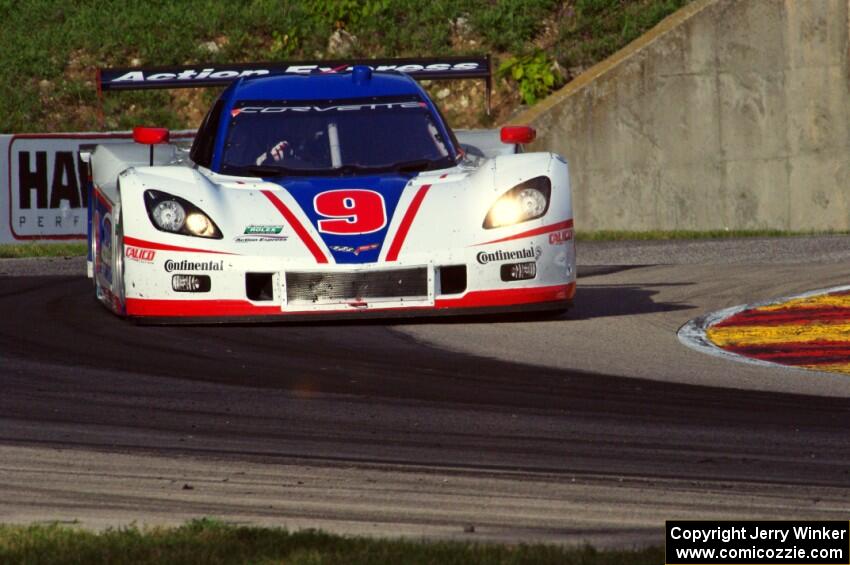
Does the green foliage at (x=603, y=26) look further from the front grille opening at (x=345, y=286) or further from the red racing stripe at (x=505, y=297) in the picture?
the front grille opening at (x=345, y=286)

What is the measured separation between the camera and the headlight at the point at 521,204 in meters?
9.43

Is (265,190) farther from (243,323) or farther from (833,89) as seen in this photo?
(833,89)

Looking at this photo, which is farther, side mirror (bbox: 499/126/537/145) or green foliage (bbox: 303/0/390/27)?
green foliage (bbox: 303/0/390/27)

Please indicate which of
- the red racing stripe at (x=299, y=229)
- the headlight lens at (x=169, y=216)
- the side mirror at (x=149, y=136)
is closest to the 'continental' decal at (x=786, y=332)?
the red racing stripe at (x=299, y=229)

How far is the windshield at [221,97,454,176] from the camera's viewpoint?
399 inches

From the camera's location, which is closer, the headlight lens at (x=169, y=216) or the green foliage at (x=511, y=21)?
the headlight lens at (x=169, y=216)

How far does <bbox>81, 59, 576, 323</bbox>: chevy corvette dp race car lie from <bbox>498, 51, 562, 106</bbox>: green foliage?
36.0ft

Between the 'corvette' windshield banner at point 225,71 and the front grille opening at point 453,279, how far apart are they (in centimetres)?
674

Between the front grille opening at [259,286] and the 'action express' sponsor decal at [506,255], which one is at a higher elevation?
the 'action express' sponsor decal at [506,255]

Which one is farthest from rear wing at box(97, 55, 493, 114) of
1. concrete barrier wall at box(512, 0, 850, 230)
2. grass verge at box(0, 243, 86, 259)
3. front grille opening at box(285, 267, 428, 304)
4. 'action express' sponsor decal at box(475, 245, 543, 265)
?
front grille opening at box(285, 267, 428, 304)

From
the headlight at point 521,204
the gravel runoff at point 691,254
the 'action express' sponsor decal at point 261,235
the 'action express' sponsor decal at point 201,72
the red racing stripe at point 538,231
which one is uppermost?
the 'action express' sponsor decal at point 201,72

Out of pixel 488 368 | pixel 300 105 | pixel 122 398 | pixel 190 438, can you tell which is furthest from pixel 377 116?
pixel 190 438

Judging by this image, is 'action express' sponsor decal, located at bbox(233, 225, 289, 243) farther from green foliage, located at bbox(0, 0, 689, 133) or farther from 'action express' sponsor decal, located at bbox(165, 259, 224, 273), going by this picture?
green foliage, located at bbox(0, 0, 689, 133)

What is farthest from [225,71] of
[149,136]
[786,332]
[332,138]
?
[786,332]
